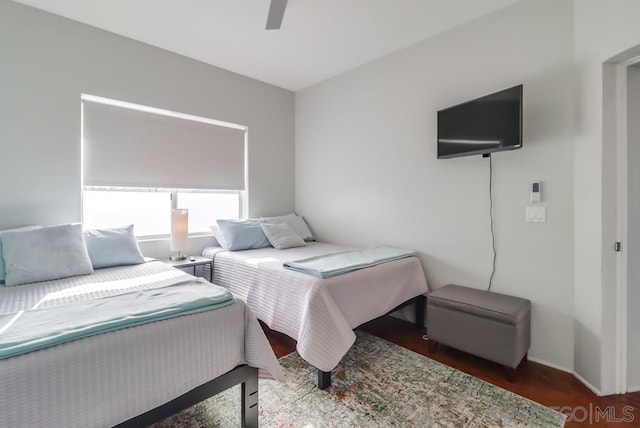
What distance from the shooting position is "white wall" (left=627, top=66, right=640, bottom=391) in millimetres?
1791

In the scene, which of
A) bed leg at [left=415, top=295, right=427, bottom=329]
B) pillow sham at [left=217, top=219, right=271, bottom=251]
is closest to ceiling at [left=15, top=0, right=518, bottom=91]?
pillow sham at [left=217, top=219, right=271, bottom=251]

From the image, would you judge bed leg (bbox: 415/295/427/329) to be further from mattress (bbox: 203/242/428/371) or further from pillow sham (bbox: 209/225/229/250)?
pillow sham (bbox: 209/225/229/250)

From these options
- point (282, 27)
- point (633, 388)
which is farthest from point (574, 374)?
point (282, 27)

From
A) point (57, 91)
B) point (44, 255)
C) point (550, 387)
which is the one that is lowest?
point (550, 387)

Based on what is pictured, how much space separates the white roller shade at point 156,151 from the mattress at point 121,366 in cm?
148

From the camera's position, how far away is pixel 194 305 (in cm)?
134

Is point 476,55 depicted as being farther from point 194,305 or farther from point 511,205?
point 194,305

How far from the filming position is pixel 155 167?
2988mm

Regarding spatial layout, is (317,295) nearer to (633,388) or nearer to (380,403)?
(380,403)

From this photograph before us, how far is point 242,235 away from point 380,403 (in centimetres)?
213

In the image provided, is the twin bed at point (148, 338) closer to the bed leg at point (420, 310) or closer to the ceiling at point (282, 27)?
the bed leg at point (420, 310)

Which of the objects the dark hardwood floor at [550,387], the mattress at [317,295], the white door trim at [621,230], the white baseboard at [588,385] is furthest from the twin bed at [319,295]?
the white door trim at [621,230]

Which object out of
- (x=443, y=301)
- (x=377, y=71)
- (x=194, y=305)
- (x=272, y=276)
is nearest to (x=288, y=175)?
(x=377, y=71)

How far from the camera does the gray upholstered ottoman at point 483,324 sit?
1913 millimetres
